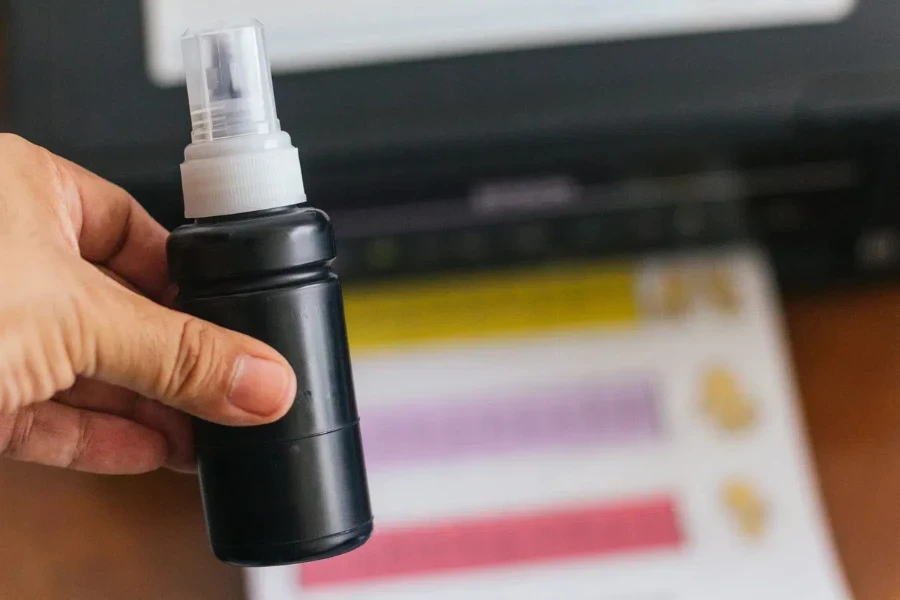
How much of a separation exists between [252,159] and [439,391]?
22 centimetres

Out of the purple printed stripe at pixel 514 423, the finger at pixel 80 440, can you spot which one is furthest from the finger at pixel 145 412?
the purple printed stripe at pixel 514 423

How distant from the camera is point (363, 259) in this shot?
1.45 feet

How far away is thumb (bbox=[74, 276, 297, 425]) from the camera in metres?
0.25

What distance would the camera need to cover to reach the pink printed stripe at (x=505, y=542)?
0.41 meters

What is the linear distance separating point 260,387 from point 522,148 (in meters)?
0.18

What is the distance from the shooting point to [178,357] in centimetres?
26

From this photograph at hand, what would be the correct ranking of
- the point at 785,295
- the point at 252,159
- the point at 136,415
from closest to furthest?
1. the point at 252,159
2. the point at 136,415
3. the point at 785,295

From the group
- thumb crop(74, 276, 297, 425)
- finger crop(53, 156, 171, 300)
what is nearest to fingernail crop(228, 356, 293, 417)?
thumb crop(74, 276, 297, 425)

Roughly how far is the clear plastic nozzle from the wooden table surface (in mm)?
225

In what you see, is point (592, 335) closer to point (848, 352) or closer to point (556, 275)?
point (556, 275)

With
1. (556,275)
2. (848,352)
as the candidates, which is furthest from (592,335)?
(848,352)

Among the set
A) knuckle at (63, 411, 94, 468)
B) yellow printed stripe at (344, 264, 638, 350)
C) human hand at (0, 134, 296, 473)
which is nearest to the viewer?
human hand at (0, 134, 296, 473)

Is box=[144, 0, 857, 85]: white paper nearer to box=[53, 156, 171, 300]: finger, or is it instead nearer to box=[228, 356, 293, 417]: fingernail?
box=[53, 156, 171, 300]: finger

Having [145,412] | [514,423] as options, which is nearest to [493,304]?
[514,423]
